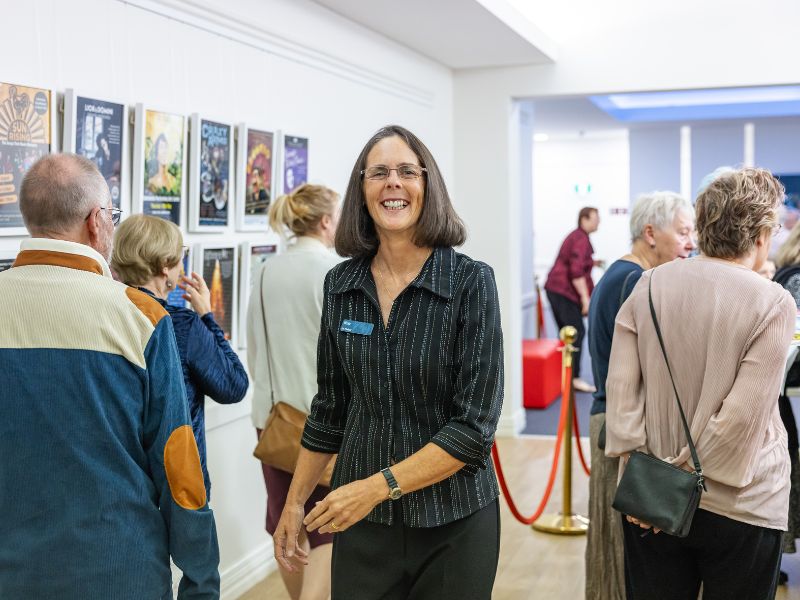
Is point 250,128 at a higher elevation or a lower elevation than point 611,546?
higher

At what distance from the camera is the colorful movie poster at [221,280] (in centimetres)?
454

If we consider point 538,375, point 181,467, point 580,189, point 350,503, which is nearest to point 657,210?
point 350,503

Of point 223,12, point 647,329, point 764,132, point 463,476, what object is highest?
point 764,132

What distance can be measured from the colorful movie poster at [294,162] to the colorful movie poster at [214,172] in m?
0.62

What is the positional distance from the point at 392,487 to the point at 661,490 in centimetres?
86

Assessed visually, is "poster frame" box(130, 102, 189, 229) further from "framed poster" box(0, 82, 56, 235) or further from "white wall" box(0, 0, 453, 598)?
"framed poster" box(0, 82, 56, 235)

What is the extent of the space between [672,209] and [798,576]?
216 cm

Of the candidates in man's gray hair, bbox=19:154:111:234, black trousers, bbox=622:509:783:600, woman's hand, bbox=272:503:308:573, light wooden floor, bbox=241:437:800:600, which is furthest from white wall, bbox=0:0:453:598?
black trousers, bbox=622:509:783:600

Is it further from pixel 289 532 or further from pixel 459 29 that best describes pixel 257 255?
pixel 289 532

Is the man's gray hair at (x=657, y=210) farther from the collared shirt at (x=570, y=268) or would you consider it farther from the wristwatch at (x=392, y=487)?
the collared shirt at (x=570, y=268)

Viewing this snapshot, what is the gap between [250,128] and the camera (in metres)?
4.84

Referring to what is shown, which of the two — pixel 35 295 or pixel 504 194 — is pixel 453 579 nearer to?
pixel 35 295

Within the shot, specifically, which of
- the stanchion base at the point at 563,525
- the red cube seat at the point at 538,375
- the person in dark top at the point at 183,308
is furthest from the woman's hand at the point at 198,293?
the red cube seat at the point at 538,375

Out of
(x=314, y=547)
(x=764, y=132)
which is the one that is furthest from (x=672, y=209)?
(x=764, y=132)
